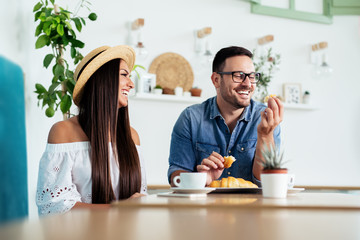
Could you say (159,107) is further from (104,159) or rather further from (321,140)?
(104,159)

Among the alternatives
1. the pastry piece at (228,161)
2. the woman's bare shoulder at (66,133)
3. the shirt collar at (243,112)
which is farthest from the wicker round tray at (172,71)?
the pastry piece at (228,161)

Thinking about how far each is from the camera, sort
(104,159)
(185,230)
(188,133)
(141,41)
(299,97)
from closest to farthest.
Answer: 1. (185,230)
2. (104,159)
3. (188,133)
4. (141,41)
5. (299,97)

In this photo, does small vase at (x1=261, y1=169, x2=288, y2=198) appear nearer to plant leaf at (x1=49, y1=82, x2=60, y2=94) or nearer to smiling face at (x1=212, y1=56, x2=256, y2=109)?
smiling face at (x1=212, y1=56, x2=256, y2=109)

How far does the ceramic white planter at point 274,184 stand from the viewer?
4.21 ft

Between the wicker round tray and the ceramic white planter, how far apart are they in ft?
11.4

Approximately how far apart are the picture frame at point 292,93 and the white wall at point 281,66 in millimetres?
77

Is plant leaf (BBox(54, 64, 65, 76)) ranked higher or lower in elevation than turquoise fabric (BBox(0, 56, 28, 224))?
higher

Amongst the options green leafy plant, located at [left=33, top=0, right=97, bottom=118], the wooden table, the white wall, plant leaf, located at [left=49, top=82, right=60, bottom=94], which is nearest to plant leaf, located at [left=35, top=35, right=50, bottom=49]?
green leafy plant, located at [left=33, top=0, right=97, bottom=118]

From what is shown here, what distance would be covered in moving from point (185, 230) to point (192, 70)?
433 cm

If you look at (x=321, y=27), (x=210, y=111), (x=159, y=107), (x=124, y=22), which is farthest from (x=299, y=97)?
(x=210, y=111)

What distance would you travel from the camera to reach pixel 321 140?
5.30 m

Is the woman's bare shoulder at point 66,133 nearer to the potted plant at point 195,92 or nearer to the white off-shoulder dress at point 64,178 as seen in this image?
the white off-shoulder dress at point 64,178

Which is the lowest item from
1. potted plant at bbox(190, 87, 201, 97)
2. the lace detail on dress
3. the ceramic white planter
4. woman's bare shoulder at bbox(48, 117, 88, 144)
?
the lace detail on dress

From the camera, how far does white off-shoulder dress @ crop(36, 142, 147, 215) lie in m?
1.74
